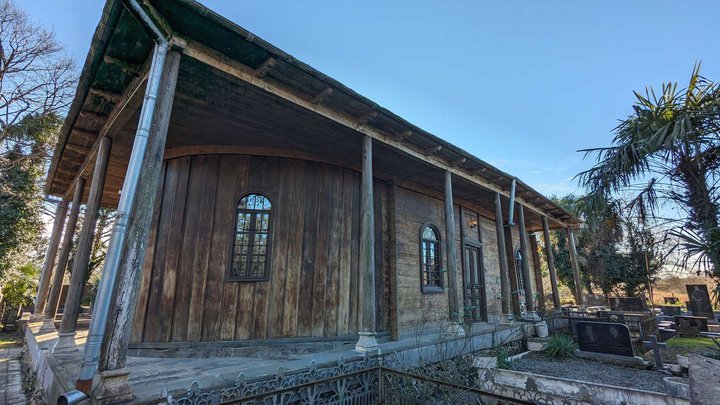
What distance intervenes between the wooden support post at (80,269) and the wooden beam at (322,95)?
12.8 ft

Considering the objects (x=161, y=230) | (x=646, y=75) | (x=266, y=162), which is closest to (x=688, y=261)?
(x=646, y=75)

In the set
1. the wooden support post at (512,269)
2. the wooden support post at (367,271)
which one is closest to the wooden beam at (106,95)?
the wooden support post at (367,271)

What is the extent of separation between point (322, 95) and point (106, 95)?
3.30m

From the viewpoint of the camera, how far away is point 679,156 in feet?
22.7

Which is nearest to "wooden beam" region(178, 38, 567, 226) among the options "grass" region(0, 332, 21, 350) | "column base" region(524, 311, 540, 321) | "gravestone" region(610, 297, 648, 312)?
"column base" region(524, 311, 540, 321)

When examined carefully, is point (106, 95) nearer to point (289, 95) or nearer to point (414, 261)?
point (289, 95)

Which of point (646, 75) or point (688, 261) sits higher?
point (646, 75)

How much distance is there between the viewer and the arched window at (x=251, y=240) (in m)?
5.99

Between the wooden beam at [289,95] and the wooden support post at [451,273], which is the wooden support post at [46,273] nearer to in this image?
the wooden beam at [289,95]

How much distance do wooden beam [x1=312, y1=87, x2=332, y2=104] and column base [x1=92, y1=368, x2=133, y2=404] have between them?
4.06 meters

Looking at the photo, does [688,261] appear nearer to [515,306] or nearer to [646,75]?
[646,75]

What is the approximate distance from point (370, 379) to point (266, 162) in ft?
14.5

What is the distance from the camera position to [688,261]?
20.3ft

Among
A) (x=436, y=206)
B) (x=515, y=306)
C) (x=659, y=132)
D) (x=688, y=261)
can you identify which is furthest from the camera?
(x=515, y=306)
